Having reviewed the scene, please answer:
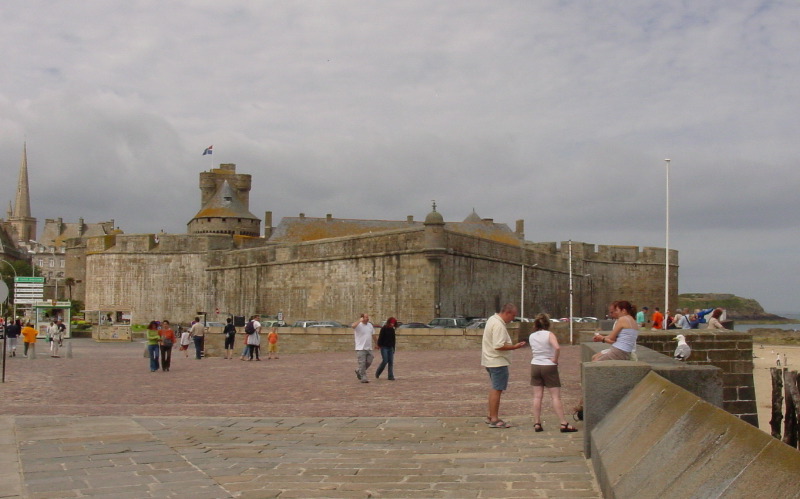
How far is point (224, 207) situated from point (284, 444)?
2690 inches

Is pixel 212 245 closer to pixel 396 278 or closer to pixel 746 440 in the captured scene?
pixel 396 278

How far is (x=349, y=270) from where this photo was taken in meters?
43.0

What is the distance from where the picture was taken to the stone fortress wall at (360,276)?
39125 millimetres

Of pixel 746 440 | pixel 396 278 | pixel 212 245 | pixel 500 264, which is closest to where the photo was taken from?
pixel 746 440

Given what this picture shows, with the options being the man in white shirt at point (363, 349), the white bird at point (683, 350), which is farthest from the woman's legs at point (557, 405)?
the man in white shirt at point (363, 349)

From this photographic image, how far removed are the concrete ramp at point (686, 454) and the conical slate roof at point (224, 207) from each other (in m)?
70.1

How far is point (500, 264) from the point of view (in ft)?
144

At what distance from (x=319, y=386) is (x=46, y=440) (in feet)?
22.4

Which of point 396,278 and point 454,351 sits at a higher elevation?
point 396,278

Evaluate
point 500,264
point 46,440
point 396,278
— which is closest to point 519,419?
point 46,440

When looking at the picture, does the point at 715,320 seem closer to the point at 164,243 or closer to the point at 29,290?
the point at 29,290

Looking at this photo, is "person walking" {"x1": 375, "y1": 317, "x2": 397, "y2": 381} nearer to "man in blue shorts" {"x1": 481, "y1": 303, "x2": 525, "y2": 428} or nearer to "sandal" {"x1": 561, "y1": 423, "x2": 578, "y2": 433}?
"man in blue shorts" {"x1": 481, "y1": 303, "x2": 525, "y2": 428}

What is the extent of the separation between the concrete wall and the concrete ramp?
20.7 feet

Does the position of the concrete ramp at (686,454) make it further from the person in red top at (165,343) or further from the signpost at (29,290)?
the signpost at (29,290)
